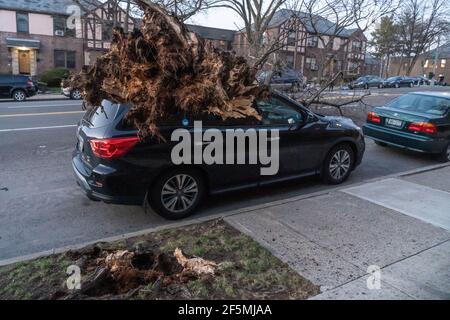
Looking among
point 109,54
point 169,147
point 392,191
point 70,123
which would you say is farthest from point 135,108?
point 70,123

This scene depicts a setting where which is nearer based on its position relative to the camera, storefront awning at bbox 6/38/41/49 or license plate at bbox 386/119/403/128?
license plate at bbox 386/119/403/128

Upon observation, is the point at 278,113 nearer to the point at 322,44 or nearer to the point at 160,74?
the point at 160,74

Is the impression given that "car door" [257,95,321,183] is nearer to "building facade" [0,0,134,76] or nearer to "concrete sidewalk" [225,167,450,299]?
"concrete sidewalk" [225,167,450,299]

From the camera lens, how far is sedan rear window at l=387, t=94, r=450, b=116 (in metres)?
8.30

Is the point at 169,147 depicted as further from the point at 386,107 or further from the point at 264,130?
the point at 386,107

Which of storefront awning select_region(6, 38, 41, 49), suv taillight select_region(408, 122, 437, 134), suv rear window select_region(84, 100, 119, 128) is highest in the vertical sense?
storefront awning select_region(6, 38, 41, 49)

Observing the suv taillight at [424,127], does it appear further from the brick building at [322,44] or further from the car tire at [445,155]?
the brick building at [322,44]

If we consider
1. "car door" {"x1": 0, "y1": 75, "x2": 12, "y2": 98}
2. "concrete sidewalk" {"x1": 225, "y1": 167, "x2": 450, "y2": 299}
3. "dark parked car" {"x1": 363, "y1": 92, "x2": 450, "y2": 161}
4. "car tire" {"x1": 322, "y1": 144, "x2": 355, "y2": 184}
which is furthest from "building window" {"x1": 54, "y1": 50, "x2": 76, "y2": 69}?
"concrete sidewalk" {"x1": 225, "y1": 167, "x2": 450, "y2": 299}

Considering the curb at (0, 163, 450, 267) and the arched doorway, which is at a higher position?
the arched doorway

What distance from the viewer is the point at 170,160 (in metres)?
4.62

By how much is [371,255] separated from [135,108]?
298 cm

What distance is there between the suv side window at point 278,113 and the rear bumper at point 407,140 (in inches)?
143

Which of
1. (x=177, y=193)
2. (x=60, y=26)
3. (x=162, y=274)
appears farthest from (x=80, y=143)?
(x=60, y=26)

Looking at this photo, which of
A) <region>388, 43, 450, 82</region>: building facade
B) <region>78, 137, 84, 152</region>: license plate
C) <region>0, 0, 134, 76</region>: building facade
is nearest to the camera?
<region>78, 137, 84, 152</region>: license plate
